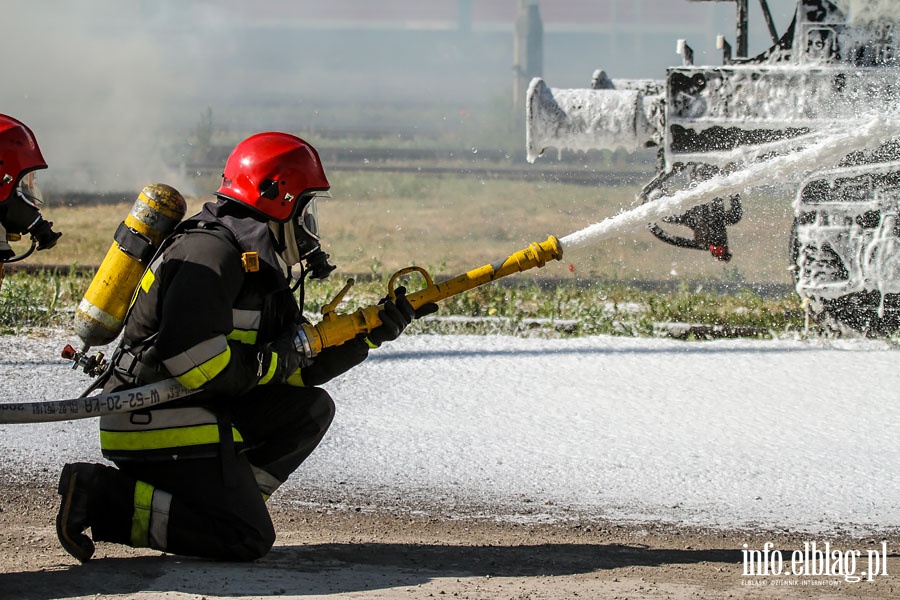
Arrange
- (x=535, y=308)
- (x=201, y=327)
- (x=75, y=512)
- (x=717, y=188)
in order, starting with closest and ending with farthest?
(x=201, y=327)
(x=75, y=512)
(x=717, y=188)
(x=535, y=308)

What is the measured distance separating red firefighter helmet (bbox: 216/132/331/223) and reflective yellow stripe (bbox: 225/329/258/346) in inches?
15.4

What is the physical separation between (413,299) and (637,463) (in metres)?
1.47

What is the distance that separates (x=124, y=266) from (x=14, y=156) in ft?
1.67

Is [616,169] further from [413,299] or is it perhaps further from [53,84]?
[413,299]

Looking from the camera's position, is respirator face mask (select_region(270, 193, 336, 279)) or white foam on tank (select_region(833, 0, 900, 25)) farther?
white foam on tank (select_region(833, 0, 900, 25))

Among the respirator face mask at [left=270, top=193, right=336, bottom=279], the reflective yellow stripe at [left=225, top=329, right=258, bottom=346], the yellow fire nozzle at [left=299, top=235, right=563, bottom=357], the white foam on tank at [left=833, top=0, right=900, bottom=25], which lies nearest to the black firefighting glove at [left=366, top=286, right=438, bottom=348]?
the yellow fire nozzle at [left=299, top=235, right=563, bottom=357]

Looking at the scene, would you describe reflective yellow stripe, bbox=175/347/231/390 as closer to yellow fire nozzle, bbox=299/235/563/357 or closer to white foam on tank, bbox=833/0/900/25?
yellow fire nozzle, bbox=299/235/563/357

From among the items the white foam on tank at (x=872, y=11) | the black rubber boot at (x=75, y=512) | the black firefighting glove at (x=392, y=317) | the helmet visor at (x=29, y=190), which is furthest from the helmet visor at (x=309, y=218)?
the white foam on tank at (x=872, y=11)

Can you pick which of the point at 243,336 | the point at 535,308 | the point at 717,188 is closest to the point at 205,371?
the point at 243,336

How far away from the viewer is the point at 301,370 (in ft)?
13.5

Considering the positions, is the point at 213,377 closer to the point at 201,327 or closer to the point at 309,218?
the point at 201,327

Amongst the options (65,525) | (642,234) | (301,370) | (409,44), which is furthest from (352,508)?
(409,44)

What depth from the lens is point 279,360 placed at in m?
3.73

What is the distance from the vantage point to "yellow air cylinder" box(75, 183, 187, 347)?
3.89 metres
